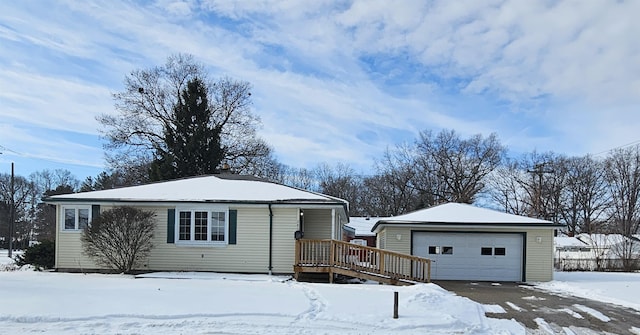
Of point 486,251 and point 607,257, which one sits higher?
point 486,251

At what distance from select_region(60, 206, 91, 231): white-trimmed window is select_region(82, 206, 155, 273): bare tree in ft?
3.03

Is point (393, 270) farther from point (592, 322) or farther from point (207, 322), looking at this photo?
point (207, 322)

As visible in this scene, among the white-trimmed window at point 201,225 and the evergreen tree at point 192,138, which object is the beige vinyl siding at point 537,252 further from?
the evergreen tree at point 192,138

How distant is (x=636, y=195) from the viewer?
149ft

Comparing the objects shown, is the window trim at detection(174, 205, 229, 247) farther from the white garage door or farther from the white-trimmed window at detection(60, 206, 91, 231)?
the white garage door

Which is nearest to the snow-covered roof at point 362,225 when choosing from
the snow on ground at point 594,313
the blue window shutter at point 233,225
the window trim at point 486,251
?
the window trim at point 486,251

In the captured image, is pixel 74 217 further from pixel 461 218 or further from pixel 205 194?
pixel 461 218

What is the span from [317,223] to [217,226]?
11.9 feet

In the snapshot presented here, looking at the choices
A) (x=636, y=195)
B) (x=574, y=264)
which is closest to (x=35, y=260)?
(x=574, y=264)

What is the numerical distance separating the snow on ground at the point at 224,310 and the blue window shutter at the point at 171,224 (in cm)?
377

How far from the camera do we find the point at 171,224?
637 inches

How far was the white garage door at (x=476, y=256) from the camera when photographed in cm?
1916

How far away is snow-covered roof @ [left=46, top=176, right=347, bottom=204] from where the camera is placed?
52.6 ft

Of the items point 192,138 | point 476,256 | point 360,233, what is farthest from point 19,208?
point 476,256
